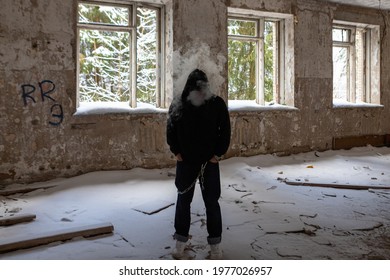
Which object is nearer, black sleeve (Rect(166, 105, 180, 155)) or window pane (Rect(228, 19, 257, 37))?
black sleeve (Rect(166, 105, 180, 155))

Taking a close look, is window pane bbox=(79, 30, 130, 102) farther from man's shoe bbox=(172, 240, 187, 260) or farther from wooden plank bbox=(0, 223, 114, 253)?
man's shoe bbox=(172, 240, 187, 260)

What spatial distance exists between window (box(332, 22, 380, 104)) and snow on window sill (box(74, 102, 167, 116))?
Answer: 491cm

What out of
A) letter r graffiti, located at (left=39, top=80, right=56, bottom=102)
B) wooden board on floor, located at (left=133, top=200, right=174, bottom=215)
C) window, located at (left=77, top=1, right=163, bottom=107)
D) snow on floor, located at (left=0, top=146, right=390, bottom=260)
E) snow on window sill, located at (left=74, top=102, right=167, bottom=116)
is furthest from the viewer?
window, located at (left=77, top=1, right=163, bottom=107)

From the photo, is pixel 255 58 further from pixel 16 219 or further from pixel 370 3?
pixel 16 219

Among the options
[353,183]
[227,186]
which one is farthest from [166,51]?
[353,183]

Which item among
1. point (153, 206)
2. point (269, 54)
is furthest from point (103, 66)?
point (153, 206)

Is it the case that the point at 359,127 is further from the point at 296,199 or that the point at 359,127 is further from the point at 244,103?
the point at 296,199

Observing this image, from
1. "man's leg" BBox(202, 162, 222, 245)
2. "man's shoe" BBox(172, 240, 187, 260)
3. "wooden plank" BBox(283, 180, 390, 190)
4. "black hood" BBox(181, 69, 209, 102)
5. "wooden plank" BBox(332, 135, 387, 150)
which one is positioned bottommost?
"man's shoe" BBox(172, 240, 187, 260)

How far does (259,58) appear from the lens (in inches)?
283

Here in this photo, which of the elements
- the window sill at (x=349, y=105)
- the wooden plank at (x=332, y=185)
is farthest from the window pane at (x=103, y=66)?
the window sill at (x=349, y=105)

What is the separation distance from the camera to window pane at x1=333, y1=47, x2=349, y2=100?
905 cm

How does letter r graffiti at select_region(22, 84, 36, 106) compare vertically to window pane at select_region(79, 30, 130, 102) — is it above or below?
below

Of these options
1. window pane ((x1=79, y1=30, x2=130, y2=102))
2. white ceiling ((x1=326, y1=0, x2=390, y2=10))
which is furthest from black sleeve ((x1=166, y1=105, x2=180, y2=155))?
white ceiling ((x1=326, y1=0, x2=390, y2=10))

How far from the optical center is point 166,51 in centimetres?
601
